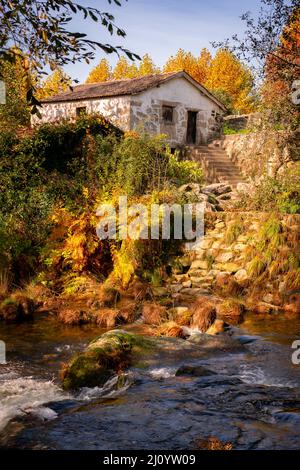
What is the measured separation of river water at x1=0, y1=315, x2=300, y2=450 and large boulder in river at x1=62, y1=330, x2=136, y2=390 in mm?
167

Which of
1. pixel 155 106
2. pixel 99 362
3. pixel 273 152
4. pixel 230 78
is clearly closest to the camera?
pixel 99 362

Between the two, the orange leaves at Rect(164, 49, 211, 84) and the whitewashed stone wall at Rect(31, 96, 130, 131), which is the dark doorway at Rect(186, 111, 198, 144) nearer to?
the whitewashed stone wall at Rect(31, 96, 130, 131)

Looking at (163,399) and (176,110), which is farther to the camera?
(176,110)

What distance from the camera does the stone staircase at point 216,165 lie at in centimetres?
2273

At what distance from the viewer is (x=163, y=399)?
643 centimetres

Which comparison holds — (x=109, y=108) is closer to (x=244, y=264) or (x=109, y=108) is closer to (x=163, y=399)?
(x=244, y=264)

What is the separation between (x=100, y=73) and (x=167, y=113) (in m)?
26.9

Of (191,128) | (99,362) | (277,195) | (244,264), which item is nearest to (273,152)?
(277,195)

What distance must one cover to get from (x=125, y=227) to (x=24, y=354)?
200 inches

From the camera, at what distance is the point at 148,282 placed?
1282 centimetres

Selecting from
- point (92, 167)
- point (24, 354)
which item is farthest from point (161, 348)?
point (92, 167)

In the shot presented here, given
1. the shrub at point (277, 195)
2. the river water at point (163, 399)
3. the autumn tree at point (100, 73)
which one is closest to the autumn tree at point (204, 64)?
the autumn tree at point (100, 73)

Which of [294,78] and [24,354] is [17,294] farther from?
[294,78]

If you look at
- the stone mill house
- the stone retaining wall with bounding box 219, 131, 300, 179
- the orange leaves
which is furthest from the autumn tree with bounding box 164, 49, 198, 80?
the stone retaining wall with bounding box 219, 131, 300, 179
